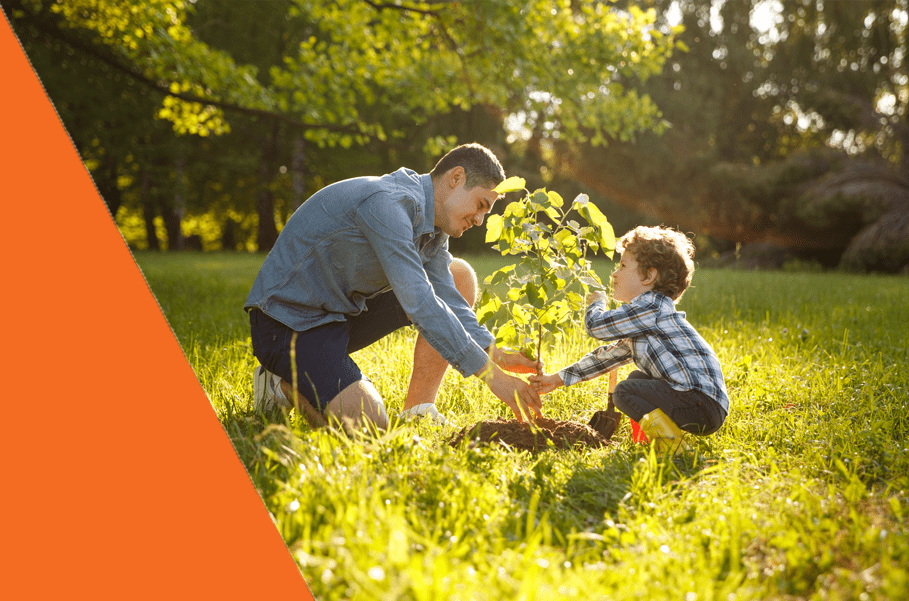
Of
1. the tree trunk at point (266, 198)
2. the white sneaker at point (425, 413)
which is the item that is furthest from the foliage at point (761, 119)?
the white sneaker at point (425, 413)

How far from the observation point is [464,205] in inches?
103

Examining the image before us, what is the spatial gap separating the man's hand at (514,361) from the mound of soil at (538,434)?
0.93ft

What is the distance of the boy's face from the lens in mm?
2615

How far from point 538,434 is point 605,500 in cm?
61

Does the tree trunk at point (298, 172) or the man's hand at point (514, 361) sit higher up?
the tree trunk at point (298, 172)

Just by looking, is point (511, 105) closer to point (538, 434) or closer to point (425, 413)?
point (425, 413)

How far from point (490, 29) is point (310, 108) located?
2.75 metres

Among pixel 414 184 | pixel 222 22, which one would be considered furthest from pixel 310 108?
pixel 414 184

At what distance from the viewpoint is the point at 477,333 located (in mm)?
2578

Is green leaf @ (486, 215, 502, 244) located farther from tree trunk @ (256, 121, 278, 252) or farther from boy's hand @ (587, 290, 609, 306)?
tree trunk @ (256, 121, 278, 252)

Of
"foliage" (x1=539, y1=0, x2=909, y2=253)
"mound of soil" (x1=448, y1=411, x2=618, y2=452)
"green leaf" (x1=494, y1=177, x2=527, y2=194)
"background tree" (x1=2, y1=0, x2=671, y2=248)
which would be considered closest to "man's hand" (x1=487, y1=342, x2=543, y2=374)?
"mound of soil" (x1=448, y1=411, x2=618, y2=452)

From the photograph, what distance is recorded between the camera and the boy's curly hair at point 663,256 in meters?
2.56

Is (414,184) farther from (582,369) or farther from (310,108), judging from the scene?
(310,108)

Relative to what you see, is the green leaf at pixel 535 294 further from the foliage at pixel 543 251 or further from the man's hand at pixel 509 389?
the man's hand at pixel 509 389
